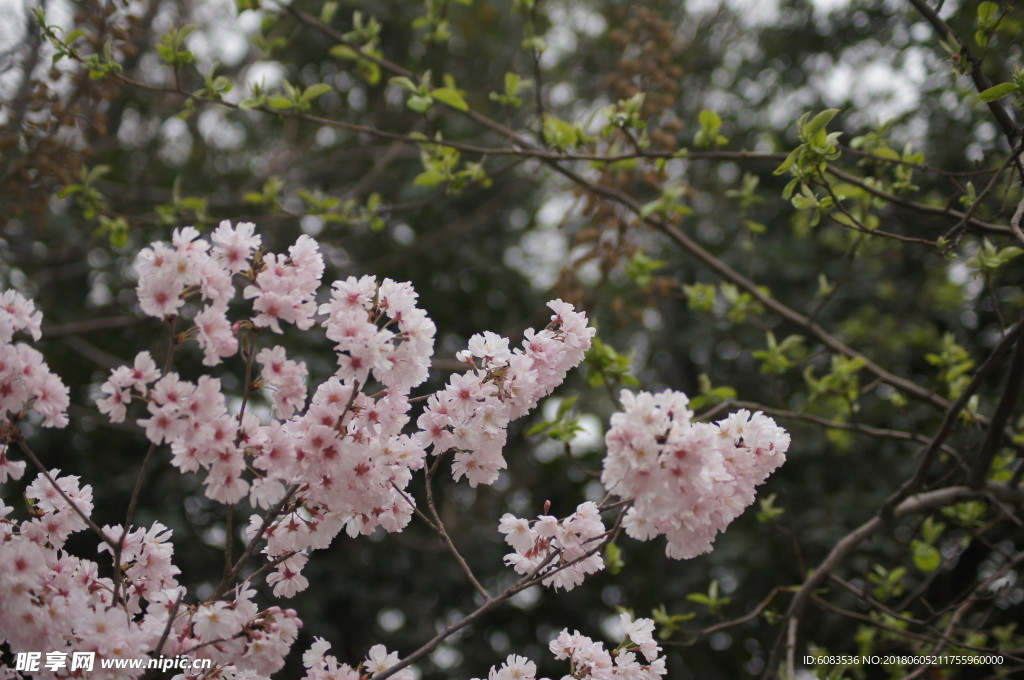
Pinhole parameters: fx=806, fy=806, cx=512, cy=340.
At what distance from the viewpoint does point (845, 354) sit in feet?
8.70

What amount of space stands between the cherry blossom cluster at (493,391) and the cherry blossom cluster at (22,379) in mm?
632

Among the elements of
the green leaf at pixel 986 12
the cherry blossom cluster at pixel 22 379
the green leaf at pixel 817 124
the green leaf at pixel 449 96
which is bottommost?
the cherry blossom cluster at pixel 22 379

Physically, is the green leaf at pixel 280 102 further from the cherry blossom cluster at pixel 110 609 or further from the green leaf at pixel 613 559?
the green leaf at pixel 613 559

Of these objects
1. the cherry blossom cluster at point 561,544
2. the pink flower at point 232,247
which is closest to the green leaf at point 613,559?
the cherry blossom cluster at point 561,544

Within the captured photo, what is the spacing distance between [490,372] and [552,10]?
5.16 meters

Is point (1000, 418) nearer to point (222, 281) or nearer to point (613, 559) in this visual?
point (613, 559)

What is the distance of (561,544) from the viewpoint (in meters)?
1.47

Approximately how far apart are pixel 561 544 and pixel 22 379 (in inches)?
38.1

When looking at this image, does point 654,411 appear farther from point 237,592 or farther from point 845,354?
point 845,354

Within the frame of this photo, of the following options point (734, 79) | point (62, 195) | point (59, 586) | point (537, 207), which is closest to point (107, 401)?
point (59, 586)

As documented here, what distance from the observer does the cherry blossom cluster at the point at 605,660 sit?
159cm

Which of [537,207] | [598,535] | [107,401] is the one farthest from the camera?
[537,207]

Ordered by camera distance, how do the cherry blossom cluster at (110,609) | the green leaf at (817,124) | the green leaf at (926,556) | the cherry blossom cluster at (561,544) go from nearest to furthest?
the cherry blossom cluster at (110,609) → the cherry blossom cluster at (561,544) → the green leaf at (817,124) → the green leaf at (926,556)

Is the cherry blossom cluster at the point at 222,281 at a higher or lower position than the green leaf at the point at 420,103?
lower
